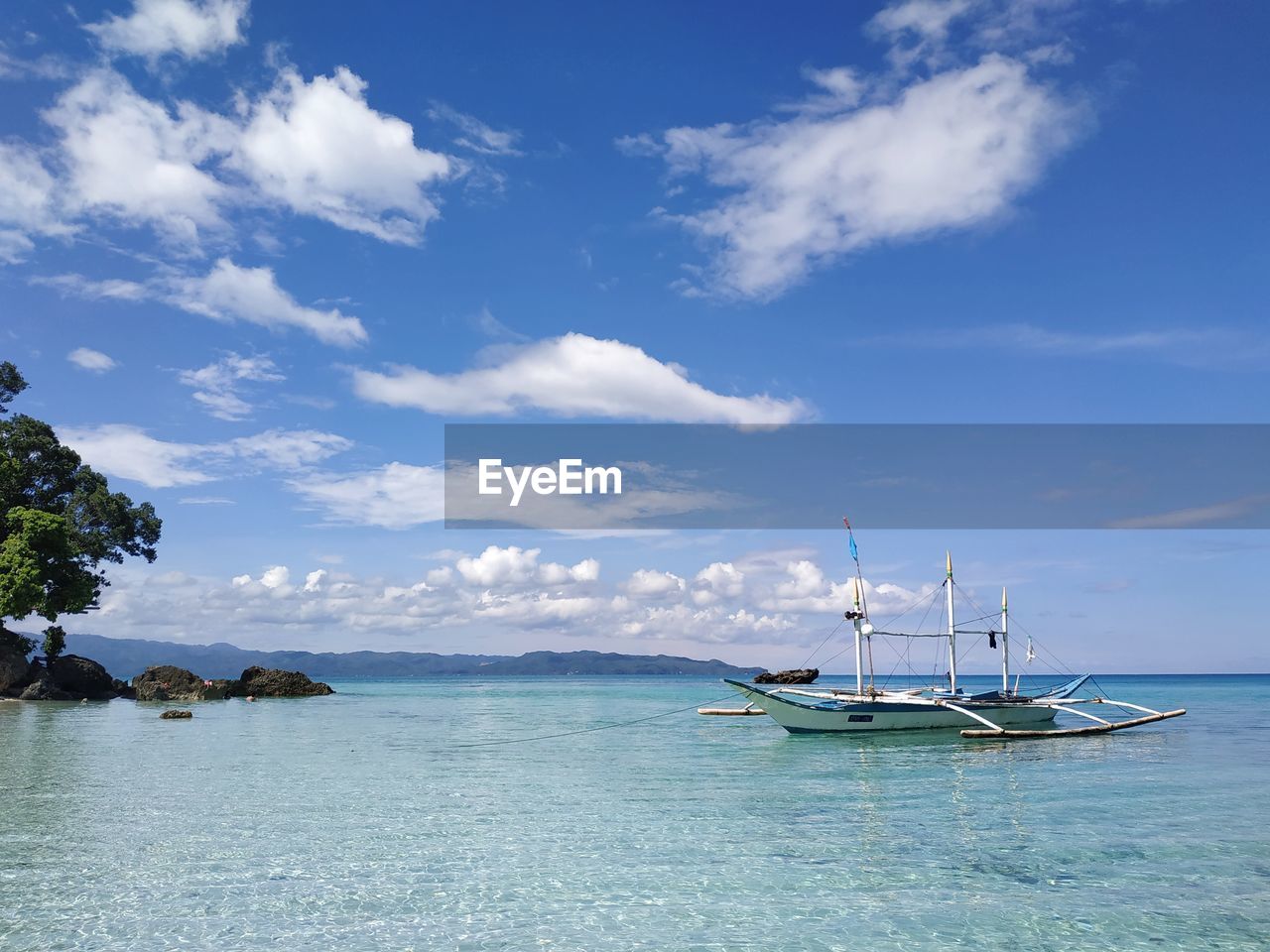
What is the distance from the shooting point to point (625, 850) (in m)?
19.0

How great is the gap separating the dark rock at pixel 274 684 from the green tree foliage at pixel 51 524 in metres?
17.0

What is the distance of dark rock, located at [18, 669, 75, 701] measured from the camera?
217 ft

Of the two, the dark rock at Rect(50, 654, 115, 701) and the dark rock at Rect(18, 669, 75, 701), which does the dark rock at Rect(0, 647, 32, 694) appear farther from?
the dark rock at Rect(50, 654, 115, 701)

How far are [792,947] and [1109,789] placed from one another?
20371 millimetres

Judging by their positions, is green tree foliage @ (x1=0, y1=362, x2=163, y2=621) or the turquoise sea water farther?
green tree foliage @ (x1=0, y1=362, x2=163, y2=621)

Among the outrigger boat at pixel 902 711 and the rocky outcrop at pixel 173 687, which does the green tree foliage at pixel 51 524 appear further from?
the outrigger boat at pixel 902 711

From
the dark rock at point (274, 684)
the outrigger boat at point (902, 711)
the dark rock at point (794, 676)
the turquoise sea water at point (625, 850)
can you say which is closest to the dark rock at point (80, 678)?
the dark rock at point (274, 684)

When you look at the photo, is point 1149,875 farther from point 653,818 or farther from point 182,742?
point 182,742

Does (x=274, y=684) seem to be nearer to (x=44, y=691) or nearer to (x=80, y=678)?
(x=80, y=678)

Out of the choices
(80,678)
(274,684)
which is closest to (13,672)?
(80,678)

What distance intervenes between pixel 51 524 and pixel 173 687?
20942 mm

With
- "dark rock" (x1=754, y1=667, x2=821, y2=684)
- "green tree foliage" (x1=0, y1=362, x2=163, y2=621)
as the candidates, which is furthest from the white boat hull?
"dark rock" (x1=754, y1=667, x2=821, y2=684)

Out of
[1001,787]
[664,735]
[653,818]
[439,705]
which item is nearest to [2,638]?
[439,705]

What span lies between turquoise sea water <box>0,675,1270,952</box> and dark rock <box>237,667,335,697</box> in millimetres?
53034
